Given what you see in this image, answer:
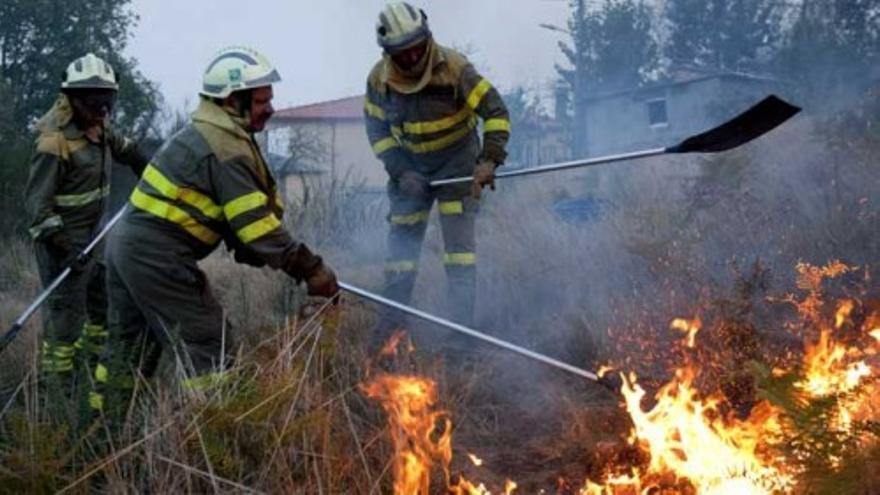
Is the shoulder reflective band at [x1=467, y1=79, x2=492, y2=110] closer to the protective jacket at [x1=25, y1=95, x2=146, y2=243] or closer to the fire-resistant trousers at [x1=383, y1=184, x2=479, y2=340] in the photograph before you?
the fire-resistant trousers at [x1=383, y1=184, x2=479, y2=340]

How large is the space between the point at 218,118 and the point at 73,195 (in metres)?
2.30

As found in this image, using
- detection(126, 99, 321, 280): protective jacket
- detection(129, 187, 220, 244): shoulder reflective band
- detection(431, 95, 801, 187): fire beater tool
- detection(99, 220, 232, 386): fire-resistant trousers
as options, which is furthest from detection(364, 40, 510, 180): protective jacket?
detection(99, 220, 232, 386): fire-resistant trousers

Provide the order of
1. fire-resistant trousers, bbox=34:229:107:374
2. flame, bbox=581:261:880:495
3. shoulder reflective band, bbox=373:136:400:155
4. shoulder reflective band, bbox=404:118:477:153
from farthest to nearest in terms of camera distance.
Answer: shoulder reflective band, bbox=373:136:400:155 → shoulder reflective band, bbox=404:118:477:153 → fire-resistant trousers, bbox=34:229:107:374 → flame, bbox=581:261:880:495

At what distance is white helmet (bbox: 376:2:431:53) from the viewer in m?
5.59

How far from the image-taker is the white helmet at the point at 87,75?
5.85 meters

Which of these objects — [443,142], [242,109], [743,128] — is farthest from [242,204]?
[743,128]

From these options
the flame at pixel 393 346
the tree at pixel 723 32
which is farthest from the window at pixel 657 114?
the flame at pixel 393 346

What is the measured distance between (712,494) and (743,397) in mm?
988

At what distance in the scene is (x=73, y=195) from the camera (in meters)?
6.06

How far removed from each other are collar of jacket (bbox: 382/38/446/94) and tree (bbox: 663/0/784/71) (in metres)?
11.1

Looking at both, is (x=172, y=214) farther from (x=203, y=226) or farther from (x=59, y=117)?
(x=59, y=117)

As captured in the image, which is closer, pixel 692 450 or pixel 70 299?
pixel 692 450

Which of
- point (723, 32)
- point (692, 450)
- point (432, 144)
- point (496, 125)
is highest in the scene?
point (723, 32)

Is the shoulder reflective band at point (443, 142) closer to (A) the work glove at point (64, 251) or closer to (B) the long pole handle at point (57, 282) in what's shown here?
(B) the long pole handle at point (57, 282)
